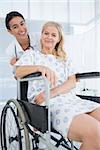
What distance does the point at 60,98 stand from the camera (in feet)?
5.11

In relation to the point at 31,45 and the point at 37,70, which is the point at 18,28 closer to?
the point at 31,45

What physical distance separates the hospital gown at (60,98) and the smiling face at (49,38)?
6 centimetres

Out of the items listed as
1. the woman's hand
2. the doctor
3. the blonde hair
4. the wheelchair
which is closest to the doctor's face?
the doctor

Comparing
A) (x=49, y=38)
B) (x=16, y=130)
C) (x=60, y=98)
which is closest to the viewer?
(x=60, y=98)

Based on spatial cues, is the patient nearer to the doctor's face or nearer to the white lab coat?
the white lab coat

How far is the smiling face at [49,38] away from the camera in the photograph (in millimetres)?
1755

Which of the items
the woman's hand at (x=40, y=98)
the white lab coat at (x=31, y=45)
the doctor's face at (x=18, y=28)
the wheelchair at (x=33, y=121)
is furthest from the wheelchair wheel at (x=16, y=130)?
the doctor's face at (x=18, y=28)

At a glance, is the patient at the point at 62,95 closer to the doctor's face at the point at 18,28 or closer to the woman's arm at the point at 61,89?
the woman's arm at the point at 61,89

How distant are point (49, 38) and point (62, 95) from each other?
0.39 meters

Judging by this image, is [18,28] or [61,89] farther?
[18,28]

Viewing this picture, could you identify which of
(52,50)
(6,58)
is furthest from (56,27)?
(6,58)

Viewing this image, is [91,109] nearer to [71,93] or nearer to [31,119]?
[71,93]

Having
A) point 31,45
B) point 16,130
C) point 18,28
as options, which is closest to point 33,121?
point 16,130

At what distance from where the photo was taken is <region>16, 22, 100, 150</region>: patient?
50.9 inches
